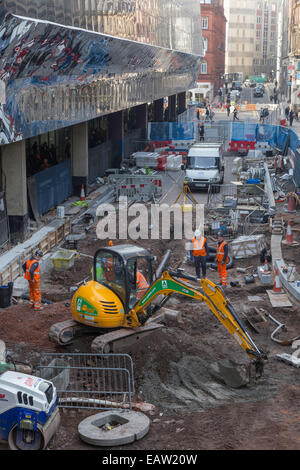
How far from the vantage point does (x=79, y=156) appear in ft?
105

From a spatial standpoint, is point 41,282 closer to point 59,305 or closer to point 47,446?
point 59,305

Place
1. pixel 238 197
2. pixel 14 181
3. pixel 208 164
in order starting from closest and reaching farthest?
1. pixel 14 181
2. pixel 238 197
3. pixel 208 164

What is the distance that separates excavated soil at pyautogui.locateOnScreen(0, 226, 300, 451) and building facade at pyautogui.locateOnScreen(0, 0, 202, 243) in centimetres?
586

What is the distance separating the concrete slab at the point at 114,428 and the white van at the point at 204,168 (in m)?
21.3

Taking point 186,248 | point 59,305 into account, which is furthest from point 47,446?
point 186,248

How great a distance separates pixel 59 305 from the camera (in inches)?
644

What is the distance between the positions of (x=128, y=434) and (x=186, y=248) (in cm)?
1319

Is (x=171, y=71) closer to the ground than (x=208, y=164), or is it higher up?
higher up

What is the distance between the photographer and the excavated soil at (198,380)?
991 centimetres

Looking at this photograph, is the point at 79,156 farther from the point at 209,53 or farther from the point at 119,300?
the point at 209,53

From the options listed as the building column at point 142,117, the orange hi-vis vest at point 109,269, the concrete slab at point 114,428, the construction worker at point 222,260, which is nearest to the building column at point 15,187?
the construction worker at point 222,260

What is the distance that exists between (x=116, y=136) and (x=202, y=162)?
901 centimetres
